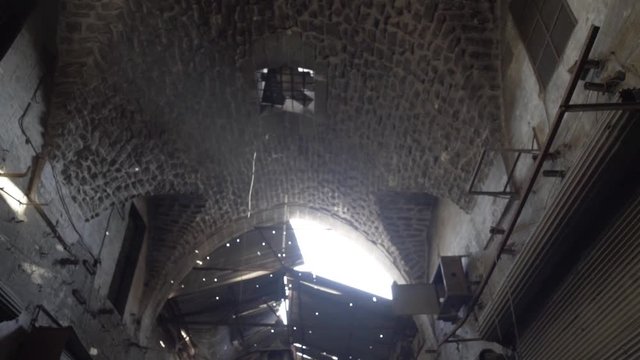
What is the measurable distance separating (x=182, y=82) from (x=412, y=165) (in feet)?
10.5

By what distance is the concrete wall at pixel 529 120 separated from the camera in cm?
357

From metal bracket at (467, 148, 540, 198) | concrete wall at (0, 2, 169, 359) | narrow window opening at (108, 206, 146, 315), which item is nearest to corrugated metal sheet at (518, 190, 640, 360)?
metal bracket at (467, 148, 540, 198)

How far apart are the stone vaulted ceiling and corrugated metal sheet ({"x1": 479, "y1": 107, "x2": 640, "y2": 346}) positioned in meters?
1.63

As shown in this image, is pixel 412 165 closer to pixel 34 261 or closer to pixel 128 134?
pixel 128 134

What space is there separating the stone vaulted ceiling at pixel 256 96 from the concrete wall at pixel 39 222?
21cm

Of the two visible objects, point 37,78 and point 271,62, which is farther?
point 271,62

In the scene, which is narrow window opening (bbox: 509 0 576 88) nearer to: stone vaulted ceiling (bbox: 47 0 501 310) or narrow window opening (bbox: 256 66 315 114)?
stone vaulted ceiling (bbox: 47 0 501 310)

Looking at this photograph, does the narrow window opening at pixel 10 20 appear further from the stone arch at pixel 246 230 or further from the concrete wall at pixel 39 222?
the stone arch at pixel 246 230

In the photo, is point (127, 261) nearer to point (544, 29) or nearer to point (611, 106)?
point (544, 29)

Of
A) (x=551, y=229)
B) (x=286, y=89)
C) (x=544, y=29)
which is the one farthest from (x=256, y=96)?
(x=551, y=229)

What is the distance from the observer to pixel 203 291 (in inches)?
440

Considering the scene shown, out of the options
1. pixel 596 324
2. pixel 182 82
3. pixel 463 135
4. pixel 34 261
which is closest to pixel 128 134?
pixel 182 82

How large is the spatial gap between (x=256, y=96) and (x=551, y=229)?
15.4ft

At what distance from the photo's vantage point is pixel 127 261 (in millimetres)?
8633
